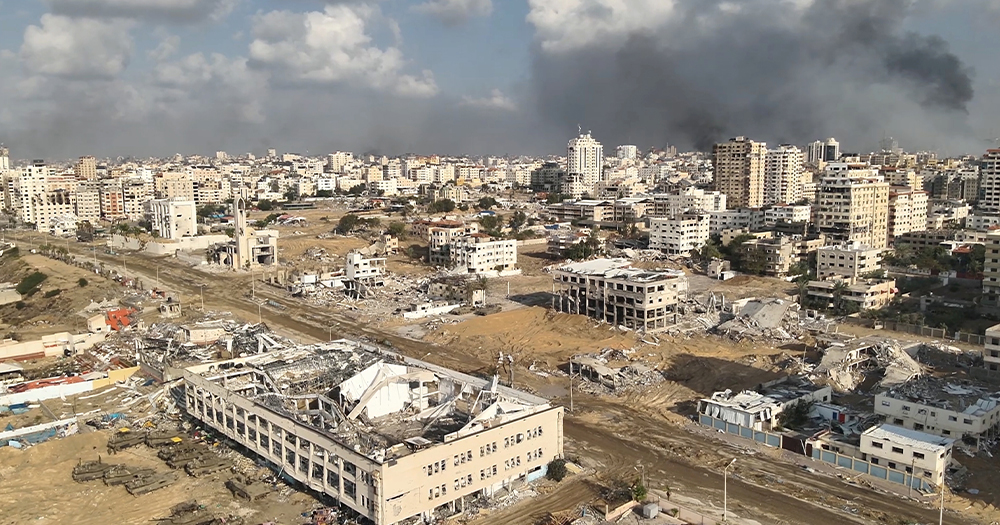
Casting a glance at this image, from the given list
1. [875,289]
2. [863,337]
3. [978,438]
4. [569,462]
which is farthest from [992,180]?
[569,462]

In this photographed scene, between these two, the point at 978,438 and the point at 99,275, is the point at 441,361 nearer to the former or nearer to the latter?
the point at 978,438

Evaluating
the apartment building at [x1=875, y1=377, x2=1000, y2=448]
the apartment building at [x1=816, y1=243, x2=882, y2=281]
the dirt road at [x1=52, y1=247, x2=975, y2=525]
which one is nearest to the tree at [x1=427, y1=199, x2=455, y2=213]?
the apartment building at [x1=816, y1=243, x2=882, y2=281]

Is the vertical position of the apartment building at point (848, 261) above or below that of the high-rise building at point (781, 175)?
below

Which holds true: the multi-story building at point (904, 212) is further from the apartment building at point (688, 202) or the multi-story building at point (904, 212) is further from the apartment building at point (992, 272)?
the apartment building at point (992, 272)

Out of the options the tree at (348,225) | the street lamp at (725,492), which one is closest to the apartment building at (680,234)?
the tree at (348,225)

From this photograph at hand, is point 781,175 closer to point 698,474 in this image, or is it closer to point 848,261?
point 848,261

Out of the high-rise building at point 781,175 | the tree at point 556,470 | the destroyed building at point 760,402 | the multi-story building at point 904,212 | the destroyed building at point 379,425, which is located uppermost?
the high-rise building at point 781,175
